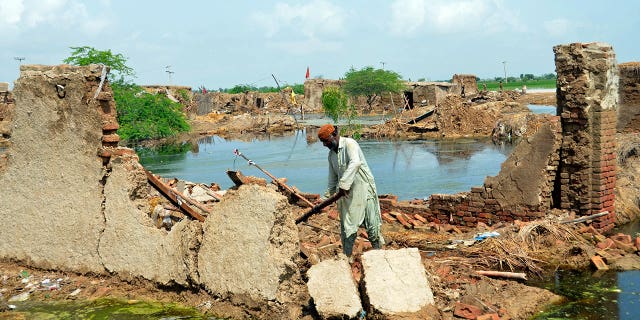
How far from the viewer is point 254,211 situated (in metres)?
5.82

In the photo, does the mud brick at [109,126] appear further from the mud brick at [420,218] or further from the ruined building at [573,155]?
the ruined building at [573,155]

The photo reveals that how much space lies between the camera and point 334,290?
5508mm

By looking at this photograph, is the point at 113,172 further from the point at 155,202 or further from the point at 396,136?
the point at 396,136

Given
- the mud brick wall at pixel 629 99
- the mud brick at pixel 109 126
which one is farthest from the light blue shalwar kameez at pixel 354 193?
the mud brick wall at pixel 629 99

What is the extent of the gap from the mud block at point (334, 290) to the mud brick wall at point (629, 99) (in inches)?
474

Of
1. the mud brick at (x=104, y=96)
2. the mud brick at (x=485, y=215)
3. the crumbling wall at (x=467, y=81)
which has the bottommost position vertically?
the mud brick at (x=485, y=215)

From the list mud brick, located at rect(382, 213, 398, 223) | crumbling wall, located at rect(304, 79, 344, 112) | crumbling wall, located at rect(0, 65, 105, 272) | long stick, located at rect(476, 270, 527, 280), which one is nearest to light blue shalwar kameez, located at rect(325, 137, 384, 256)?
long stick, located at rect(476, 270, 527, 280)

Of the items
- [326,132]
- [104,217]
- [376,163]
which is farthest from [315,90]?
[326,132]

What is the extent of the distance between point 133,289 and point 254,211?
189cm

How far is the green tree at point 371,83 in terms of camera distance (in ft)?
162

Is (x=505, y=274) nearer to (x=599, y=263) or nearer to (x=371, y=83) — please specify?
(x=599, y=263)

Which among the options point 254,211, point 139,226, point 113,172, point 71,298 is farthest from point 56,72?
point 254,211

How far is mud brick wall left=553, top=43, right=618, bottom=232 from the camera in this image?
8.28 m

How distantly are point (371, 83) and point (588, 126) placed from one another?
41.8 meters
